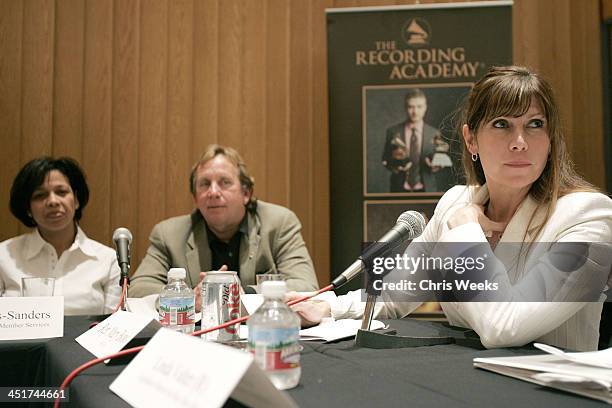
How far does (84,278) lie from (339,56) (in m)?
1.73

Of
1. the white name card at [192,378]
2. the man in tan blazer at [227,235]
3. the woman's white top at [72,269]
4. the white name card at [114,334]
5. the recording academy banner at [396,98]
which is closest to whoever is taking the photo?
the white name card at [192,378]

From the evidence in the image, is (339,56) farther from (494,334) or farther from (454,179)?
(494,334)

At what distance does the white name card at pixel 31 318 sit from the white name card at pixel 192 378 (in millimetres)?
800

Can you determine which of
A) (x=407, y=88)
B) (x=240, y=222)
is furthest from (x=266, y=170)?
(x=407, y=88)

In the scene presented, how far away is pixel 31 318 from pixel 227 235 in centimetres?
141

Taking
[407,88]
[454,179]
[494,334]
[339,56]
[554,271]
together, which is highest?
[339,56]

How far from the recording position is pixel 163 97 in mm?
3555

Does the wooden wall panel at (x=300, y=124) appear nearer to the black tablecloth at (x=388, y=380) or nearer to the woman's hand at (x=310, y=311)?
the woman's hand at (x=310, y=311)

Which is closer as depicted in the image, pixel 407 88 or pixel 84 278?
pixel 84 278

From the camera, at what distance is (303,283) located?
2.62m

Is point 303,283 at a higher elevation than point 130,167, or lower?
lower

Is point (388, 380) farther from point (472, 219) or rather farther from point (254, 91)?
point (254, 91)

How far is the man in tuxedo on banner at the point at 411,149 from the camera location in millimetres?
3102

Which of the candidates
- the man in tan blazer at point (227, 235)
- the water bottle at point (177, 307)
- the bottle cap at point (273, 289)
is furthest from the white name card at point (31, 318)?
the man in tan blazer at point (227, 235)
